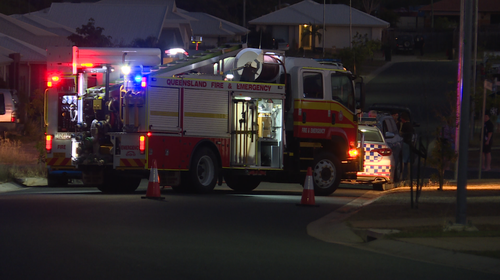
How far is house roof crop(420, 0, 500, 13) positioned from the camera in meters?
99.2

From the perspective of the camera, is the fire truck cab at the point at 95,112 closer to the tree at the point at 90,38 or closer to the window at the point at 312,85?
the window at the point at 312,85

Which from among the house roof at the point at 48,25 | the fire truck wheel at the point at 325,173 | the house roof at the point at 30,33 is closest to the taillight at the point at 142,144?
the fire truck wheel at the point at 325,173

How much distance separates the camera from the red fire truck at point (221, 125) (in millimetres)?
15961

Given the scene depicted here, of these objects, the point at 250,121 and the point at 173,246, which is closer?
the point at 173,246

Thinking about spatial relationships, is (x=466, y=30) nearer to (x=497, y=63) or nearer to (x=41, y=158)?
(x=41, y=158)

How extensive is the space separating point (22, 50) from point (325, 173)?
30.9 m

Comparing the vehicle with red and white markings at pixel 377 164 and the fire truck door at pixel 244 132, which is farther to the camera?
the vehicle with red and white markings at pixel 377 164

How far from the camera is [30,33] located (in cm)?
5384

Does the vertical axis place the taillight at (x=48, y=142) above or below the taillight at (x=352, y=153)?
above

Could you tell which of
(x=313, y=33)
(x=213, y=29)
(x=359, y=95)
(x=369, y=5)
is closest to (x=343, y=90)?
(x=359, y=95)

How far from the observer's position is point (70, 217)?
11695 millimetres

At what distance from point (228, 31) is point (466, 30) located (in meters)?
70.0

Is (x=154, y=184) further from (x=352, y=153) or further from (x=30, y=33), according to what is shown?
(x=30, y=33)

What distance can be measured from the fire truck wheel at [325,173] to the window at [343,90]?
1.48 m
